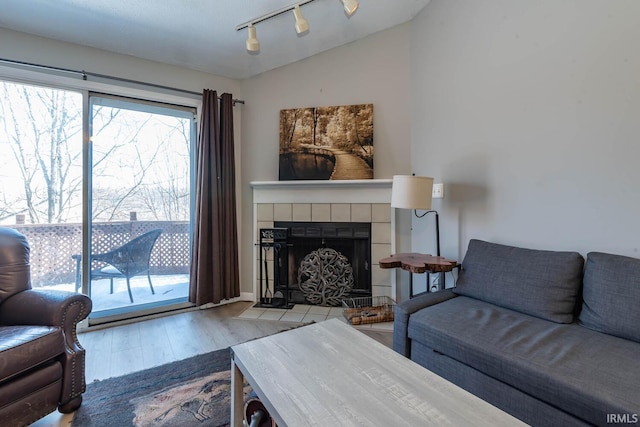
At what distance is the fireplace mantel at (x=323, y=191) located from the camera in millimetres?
2990

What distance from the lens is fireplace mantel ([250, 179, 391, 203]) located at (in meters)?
2.99

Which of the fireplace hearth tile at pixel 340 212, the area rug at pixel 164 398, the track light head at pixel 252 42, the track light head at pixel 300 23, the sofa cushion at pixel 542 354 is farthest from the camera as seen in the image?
the fireplace hearth tile at pixel 340 212

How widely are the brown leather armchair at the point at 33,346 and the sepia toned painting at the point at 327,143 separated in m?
2.11

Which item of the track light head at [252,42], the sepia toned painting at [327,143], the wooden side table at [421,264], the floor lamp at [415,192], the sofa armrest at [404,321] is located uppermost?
the track light head at [252,42]

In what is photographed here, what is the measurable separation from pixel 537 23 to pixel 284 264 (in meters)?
2.92

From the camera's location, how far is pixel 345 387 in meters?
1.04

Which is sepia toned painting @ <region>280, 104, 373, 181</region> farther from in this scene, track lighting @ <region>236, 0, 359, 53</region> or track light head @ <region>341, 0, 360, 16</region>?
track light head @ <region>341, 0, 360, 16</region>

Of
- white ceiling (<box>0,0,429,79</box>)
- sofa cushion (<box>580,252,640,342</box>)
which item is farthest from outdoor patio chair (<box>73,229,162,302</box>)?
sofa cushion (<box>580,252,640,342</box>)

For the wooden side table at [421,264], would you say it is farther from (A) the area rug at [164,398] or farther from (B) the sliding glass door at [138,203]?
(B) the sliding glass door at [138,203]

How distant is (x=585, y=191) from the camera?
176cm

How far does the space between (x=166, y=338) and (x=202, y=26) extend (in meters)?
2.68

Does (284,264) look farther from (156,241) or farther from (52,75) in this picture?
(52,75)

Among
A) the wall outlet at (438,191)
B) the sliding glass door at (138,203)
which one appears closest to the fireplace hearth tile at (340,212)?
the wall outlet at (438,191)

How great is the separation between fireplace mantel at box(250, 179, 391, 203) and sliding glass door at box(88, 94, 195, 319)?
0.83 metres
